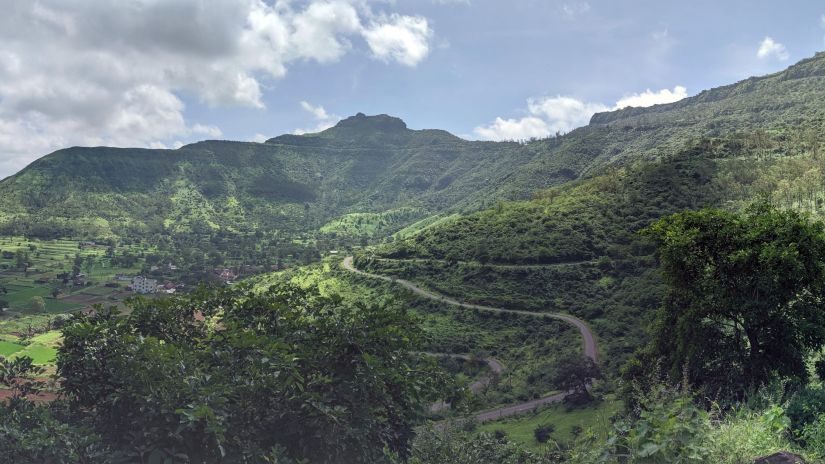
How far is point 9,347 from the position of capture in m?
76.2

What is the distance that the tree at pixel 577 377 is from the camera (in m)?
38.9

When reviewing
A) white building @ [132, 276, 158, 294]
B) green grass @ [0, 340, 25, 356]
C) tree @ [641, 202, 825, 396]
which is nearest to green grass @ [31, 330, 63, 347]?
green grass @ [0, 340, 25, 356]

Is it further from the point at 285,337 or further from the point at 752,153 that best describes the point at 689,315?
the point at 752,153

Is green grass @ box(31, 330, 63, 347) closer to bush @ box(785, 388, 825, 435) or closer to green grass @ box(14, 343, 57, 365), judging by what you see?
green grass @ box(14, 343, 57, 365)

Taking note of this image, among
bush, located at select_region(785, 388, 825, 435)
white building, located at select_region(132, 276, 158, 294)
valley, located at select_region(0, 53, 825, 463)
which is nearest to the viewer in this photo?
valley, located at select_region(0, 53, 825, 463)

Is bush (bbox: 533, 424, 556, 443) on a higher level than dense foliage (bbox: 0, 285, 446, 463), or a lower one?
lower

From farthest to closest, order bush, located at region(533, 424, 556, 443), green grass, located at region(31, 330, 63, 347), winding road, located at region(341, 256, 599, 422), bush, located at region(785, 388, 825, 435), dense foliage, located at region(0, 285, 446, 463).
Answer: green grass, located at region(31, 330, 63, 347) < winding road, located at region(341, 256, 599, 422) < bush, located at region(533, 424, 556, 443) < bush, located at region(785, 388, 825, 435) < dense foliage, located at region(0, 285, 446, 463)

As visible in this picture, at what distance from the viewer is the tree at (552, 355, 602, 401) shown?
128 feet

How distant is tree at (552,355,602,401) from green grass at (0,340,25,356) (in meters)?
80.4

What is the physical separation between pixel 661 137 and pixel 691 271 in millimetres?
187341

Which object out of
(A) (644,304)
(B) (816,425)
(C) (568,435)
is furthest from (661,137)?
(B) (816,425)

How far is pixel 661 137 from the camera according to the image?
598ft

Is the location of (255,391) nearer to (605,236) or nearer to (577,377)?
(577,377)

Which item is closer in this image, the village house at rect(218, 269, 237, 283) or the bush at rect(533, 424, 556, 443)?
the bush at rect(533, 424, 556, 443)
